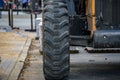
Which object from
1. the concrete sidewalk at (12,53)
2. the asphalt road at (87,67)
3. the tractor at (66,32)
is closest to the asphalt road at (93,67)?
the asphalt road at (87,67)

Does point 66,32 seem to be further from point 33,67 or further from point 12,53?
point 12,53

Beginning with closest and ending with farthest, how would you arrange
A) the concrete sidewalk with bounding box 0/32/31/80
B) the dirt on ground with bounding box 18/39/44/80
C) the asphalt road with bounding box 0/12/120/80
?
the asphalt road with bounding box 0/12/120/80, the dirt on ground with bounding box 18/39/44/80, the concrete sidewalk with bounding box 0/32/31/80

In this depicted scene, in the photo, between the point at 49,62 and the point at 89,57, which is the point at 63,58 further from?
the point at 89,57

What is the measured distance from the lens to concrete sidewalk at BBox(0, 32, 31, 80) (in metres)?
9.84

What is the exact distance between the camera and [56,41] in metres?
7.58

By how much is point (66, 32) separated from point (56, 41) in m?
0.24

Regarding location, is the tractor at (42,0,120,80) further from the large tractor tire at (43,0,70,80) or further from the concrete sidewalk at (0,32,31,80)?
the concrete sidewalk at (0,32,31,80)

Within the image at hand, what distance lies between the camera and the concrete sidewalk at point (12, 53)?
32.3ft

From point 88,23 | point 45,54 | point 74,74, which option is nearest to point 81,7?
point 88,23

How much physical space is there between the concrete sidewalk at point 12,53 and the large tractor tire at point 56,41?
172cm

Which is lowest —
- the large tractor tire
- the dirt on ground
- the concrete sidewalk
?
the dirt on ground

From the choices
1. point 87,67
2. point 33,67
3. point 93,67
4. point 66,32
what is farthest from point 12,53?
point 66,32

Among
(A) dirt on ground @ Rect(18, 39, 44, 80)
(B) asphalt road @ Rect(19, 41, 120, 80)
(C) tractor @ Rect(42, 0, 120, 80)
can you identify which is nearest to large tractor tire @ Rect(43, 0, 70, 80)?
(C) tractor @ Rect(42, 0, 120, 80)

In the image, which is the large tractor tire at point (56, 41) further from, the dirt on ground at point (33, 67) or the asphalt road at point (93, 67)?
the dirt on ground at point (33, 67)
